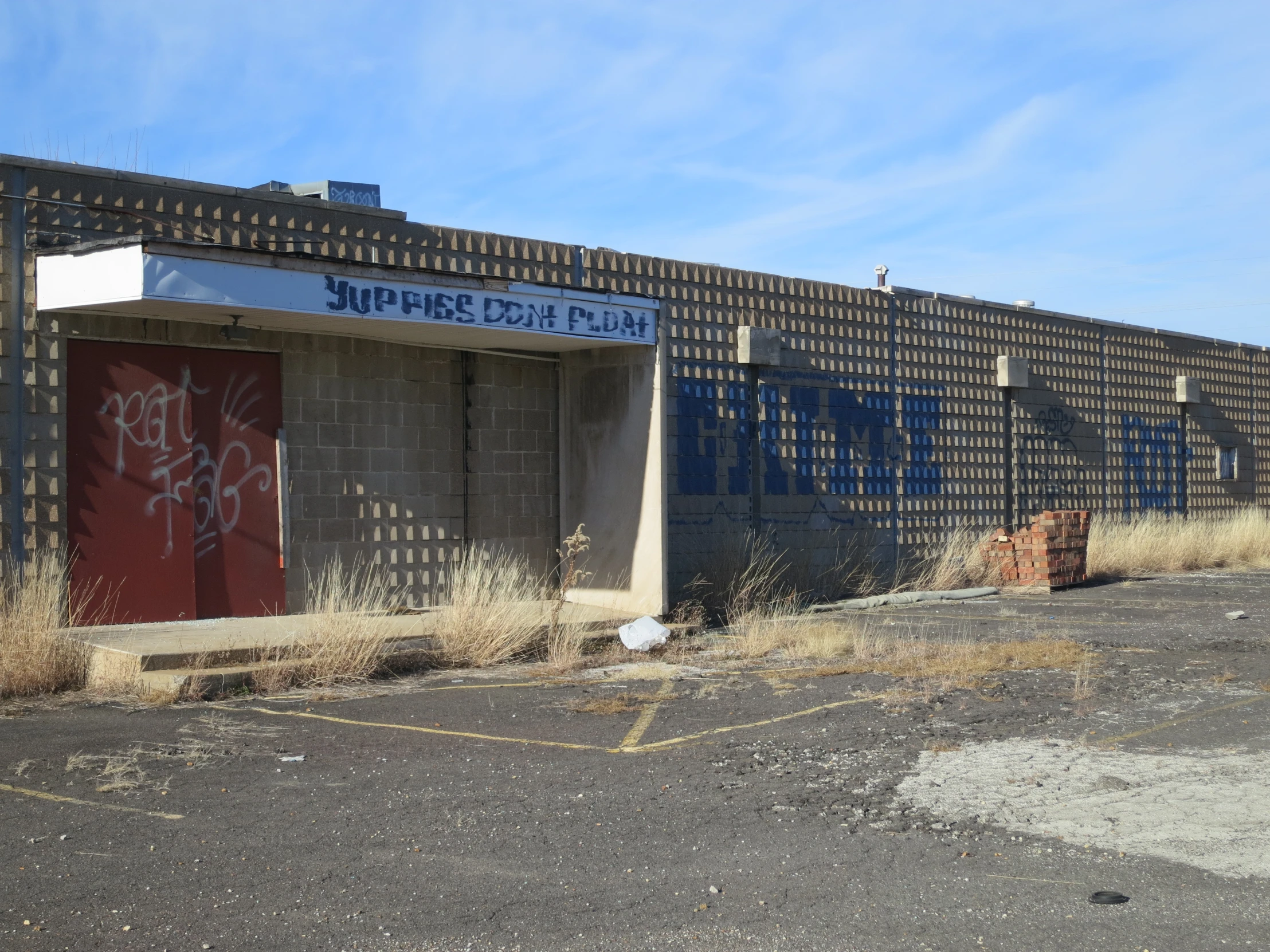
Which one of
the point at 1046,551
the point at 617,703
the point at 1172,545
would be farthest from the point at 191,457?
the point at 1172,545

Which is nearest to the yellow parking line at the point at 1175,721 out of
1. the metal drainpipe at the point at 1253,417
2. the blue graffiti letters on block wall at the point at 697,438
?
the blue graffiti letters on block wall at the point at 697,438

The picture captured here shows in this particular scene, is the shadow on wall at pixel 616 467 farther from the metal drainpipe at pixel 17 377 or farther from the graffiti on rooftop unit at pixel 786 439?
the metal drainpipe at pixel 17 377

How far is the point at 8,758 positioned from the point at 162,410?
5.22 meters

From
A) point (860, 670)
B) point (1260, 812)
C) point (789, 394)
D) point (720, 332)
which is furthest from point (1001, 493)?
point (1260, 812)

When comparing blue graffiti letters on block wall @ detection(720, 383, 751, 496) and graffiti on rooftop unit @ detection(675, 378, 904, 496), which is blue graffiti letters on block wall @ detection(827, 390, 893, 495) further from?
blue graffiti letters on block wall @ detection(720, 383, 751, 496)

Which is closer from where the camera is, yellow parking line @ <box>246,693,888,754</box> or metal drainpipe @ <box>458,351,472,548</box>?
yellow parking line @ <box>246,693,888,754</box>

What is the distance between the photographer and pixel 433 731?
8.69 m

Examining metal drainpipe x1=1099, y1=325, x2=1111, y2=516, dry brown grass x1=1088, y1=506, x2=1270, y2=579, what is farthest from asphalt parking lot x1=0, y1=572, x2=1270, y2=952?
metal drainpipe x1=1099, y1=325, x2=1111, y2=516

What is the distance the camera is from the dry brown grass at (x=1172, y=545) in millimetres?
21594

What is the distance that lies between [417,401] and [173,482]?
3.00 metres

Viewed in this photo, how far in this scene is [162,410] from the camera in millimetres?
12195

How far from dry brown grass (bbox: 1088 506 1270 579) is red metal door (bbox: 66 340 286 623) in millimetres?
14119

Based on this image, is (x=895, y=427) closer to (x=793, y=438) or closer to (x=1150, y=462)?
(x=793, y=438)

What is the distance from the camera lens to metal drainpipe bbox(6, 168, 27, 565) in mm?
11008
